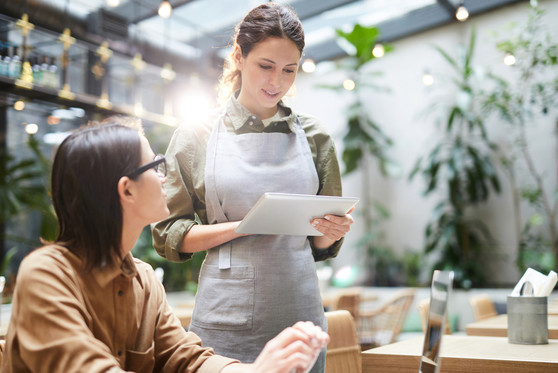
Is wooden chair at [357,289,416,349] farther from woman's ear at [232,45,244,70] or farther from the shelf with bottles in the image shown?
woman's ear at [232,45,244,70]

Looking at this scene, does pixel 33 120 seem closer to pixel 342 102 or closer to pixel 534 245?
pixel 342 102

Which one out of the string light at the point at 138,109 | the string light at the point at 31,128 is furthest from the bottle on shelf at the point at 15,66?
the string light at the point at 138,109

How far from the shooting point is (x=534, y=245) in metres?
7.28

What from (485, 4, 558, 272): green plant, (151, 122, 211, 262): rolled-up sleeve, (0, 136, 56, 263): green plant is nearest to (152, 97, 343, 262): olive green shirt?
(151, 122, 211, 262): rolled-up sleeve

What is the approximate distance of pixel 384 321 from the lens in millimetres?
6254

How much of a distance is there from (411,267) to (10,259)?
521cm

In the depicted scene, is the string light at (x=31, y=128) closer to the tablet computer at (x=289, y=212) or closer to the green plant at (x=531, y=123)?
the green plant at (x=531, y=123)

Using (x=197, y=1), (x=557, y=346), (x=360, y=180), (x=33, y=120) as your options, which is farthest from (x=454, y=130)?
(x=557, y=346)

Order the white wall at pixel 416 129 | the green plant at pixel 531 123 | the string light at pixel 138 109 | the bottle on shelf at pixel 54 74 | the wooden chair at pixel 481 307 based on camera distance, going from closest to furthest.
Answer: the wooden chair at pixel 481 307 < the bottle on shelf at pixel 54 74 < the green plant at pixel 531 123 < the string light at pixel 138 109 < the white wall at pixel 416 129

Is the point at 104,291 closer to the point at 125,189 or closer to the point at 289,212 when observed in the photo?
the point at 125,189

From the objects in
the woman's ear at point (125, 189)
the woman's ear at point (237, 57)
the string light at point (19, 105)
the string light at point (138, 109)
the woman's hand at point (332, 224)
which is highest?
the string light at point (138, 109)

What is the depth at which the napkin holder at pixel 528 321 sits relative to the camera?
1.94m

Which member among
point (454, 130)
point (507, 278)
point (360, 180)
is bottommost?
point (507, 278)

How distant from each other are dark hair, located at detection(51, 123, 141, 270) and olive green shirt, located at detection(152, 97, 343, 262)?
0.50m
